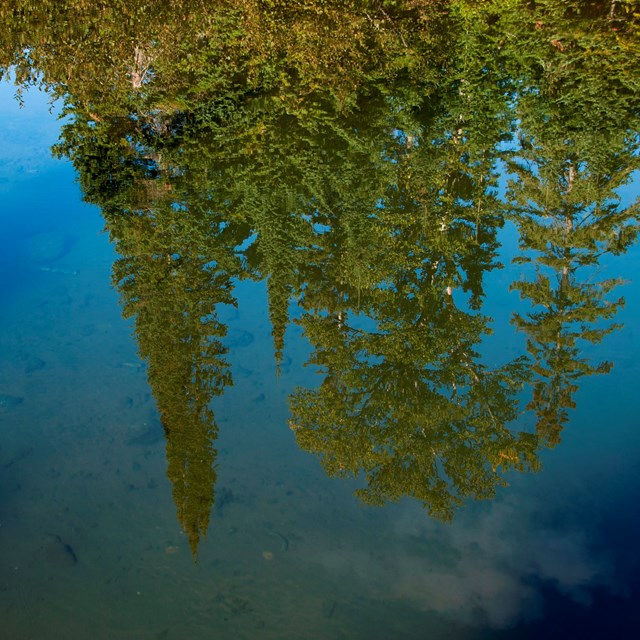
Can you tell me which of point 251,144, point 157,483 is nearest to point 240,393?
point 157,483

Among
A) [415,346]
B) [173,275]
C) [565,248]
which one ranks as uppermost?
[565,248]

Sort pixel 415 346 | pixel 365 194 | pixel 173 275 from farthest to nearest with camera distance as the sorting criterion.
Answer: pixel 365 194
pixel 173 275
pixel 415 346

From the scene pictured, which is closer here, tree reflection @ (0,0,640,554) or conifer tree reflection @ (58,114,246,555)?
conifer tree reflection @ (58,114,246,555)

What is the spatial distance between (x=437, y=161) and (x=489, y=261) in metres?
4.16

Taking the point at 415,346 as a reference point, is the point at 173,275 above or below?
above

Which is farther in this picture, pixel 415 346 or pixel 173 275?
pixel 173 275

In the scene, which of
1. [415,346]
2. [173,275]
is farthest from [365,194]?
[173,275]

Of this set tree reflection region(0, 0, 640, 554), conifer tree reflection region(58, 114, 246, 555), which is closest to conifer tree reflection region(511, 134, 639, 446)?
tree reflection region(0, 0, 640, 554)

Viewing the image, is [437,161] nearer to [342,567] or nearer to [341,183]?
[341,183]

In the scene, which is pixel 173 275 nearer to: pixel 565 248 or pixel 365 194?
pixel 365 194

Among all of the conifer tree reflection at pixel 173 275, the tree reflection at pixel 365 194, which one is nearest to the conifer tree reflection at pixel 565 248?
the tree reflection at pixel 365 194

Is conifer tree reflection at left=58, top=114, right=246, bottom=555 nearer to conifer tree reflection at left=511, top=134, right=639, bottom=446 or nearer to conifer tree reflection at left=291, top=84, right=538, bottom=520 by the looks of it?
conifer tree reflection at left=291, top=84, right=538, bottom=520

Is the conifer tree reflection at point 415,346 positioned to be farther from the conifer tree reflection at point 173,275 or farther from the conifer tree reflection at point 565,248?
the conifer tree reflection at point 173,275

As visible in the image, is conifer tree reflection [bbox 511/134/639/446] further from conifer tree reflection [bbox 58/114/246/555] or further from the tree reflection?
conifer tree reflection [bbox 58/114/246/555]
